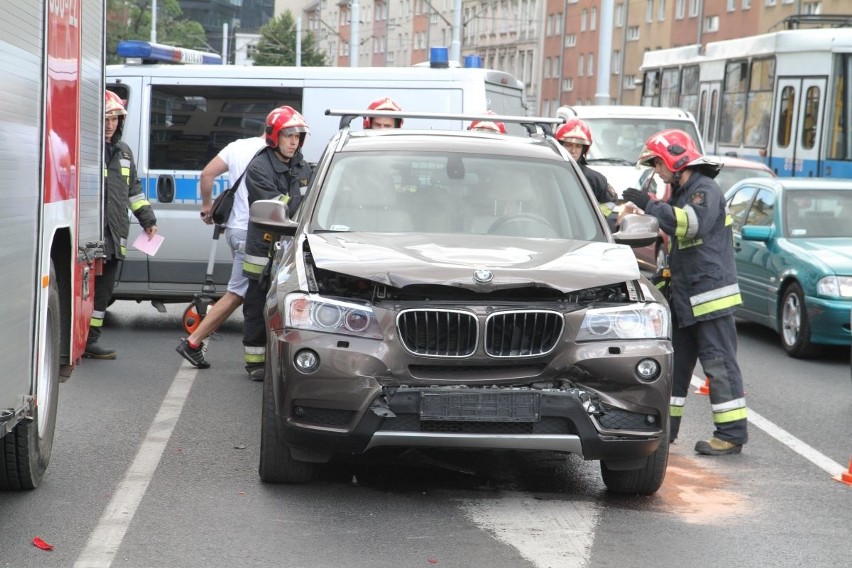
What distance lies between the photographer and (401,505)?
670 centimetres

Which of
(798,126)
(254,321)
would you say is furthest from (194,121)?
(798,126)

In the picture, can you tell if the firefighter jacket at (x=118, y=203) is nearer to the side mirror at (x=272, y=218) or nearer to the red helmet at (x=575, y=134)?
the red helmet at (x=575, y=134)

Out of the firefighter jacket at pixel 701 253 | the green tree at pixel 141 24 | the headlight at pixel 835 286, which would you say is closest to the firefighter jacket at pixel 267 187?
the firefighter jacket at pixel 701 253

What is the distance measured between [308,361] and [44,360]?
1184mm

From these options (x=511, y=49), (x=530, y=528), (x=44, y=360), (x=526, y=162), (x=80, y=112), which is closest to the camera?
(x=530, y=528)

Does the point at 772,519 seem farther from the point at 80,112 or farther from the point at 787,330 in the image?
the point at 787,330

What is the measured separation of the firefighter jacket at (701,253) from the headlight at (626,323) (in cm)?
150

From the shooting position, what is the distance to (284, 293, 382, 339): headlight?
6484mm

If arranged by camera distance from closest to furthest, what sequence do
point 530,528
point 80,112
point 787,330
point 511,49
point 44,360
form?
point 530,528, point 44,360, point 80,112, point 787,330, point 511,49

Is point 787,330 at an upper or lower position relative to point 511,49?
lower

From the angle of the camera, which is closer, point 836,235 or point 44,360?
point 44,360

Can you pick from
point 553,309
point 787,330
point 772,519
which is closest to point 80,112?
point 553,309

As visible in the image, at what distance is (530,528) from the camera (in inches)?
247

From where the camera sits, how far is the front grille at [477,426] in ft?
21.1
